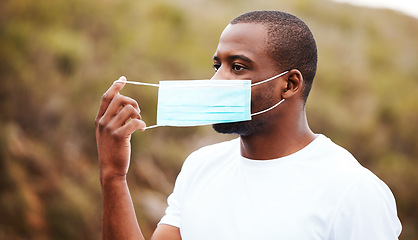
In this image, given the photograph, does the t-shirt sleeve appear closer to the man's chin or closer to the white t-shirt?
the white t-shirt

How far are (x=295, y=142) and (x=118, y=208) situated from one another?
84cm

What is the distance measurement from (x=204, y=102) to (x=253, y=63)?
30 cm

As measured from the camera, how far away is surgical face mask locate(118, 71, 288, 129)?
2.16 metres

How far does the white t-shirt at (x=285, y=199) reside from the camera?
1779 mm

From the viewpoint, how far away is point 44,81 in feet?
19.2

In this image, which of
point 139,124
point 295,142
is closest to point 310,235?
→ point 295,142

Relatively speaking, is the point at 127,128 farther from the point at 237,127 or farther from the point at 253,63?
the point at 253,63

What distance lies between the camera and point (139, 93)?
6379 mm

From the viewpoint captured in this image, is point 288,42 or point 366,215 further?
point 288,42

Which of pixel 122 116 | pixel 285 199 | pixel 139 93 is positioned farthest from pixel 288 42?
pixel 139 93

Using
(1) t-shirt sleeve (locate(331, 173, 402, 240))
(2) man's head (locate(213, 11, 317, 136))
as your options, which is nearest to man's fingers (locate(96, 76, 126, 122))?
(2) man's head (locate(213, 11, 317, 136))

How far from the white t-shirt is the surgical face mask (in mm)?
218

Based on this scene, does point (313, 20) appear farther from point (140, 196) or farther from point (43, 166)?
point (43, 166)

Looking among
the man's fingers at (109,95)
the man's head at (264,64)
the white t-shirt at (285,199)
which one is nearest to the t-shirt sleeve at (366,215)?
the white t-shirt at (285,199)
